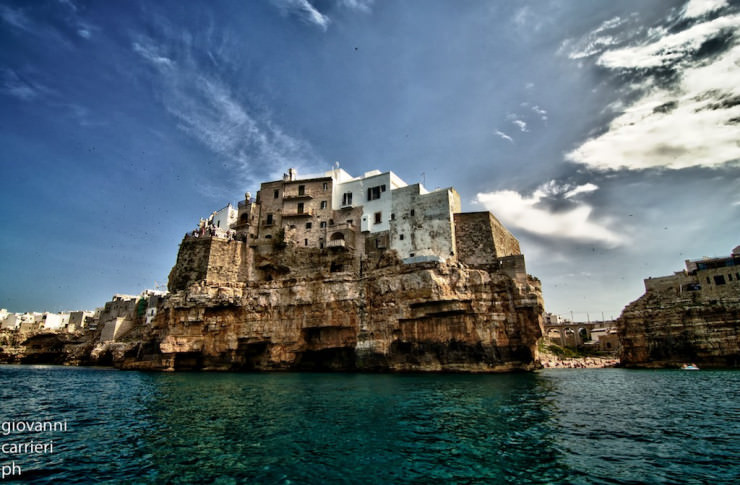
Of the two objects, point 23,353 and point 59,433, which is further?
point 23,353

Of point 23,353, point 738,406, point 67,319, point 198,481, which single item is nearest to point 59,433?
point 198,481

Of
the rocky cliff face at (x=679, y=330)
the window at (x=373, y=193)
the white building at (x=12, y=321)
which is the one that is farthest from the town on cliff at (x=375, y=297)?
the white building at (x=12, y=321)

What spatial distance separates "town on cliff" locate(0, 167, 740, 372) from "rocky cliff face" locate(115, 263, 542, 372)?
109 mm

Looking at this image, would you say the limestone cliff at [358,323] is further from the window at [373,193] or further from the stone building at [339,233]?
the window at [373,193]

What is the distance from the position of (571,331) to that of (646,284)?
130 feet

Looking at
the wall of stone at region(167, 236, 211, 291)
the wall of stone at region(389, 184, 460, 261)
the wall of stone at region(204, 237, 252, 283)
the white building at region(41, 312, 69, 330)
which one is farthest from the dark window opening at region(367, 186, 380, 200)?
the white building at region(41, 312, 69, 330)

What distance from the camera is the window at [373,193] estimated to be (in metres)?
45.6

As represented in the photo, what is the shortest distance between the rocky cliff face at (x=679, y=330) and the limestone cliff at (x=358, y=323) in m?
14.9

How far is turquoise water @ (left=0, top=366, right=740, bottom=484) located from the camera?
8031 millimetres

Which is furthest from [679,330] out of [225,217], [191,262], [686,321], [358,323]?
[225,217]

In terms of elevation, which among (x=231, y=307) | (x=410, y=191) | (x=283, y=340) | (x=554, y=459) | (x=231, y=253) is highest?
(x=410, y=191)

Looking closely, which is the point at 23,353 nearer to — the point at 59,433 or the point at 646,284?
the point at 59,433

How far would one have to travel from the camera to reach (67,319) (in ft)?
246

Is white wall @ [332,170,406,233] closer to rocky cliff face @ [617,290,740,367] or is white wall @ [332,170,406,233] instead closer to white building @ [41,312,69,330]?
rocky cliff face @ [617,290,740,367]
